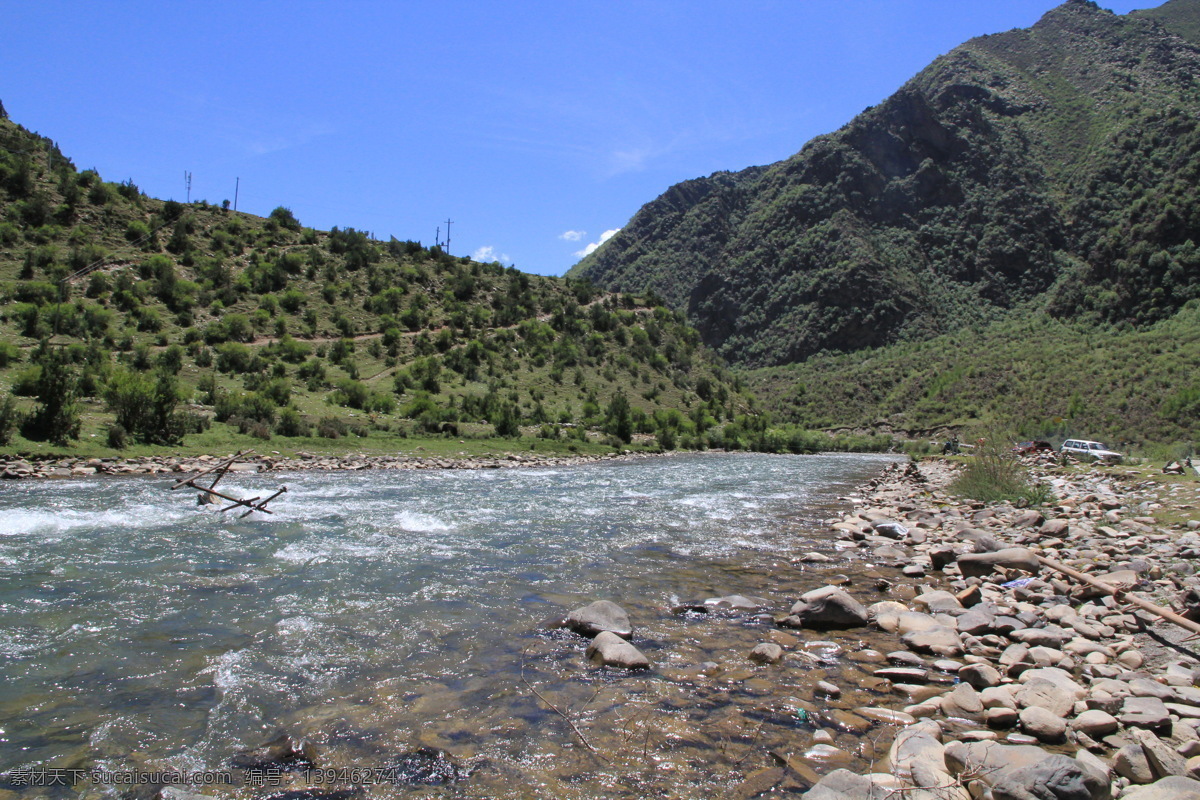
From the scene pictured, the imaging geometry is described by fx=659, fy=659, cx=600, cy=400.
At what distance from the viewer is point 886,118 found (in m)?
134

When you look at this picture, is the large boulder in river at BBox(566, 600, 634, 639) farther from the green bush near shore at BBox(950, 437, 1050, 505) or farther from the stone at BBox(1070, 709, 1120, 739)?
the green bush near shore at BBox(950, 437, 1050, 505)

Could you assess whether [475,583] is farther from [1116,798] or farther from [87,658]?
[1116,798]

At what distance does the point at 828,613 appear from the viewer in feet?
24.7

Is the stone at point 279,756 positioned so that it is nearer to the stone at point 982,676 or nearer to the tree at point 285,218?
the stone at point 982,676

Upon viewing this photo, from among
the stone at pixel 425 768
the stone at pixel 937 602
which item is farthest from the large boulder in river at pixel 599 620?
the stone at pixel 937 602

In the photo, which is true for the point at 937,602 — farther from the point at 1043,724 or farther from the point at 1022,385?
the point at 1022,385

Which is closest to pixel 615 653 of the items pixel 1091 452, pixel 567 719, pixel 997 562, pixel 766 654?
pixel 567 719

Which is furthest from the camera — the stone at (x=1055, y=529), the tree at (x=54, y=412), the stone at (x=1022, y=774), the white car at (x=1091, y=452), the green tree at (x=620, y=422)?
the green tree at (x=620, y=422)

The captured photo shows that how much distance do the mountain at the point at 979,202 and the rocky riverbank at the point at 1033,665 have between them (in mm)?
76199

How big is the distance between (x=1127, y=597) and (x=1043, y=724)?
12.2 ft

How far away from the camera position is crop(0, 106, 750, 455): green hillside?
79.9ft

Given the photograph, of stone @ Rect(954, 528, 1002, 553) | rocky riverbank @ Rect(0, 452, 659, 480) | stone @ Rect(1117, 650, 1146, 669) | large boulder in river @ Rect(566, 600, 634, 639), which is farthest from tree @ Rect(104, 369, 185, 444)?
stone @ Rect(1117, 650, 1146, 669)

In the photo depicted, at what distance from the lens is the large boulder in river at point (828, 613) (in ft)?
24.6

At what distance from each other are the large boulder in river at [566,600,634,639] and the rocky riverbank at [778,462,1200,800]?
2.11 m
